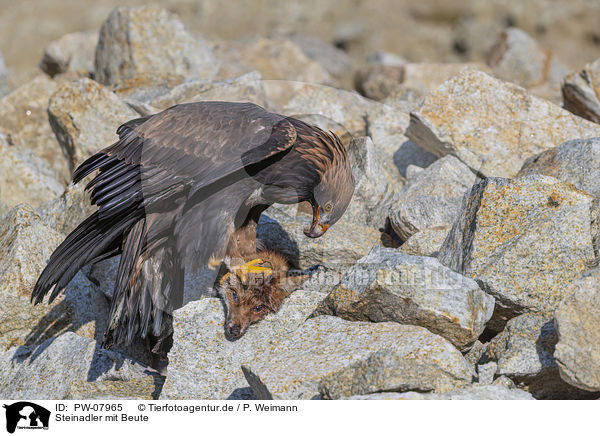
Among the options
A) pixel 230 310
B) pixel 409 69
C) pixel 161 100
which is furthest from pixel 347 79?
pixel 230 310

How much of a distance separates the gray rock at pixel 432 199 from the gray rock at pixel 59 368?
208 centimetres

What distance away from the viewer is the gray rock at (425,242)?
4.58m

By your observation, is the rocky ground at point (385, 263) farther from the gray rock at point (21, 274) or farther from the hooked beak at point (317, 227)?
the hooked beak at point (317, 227)

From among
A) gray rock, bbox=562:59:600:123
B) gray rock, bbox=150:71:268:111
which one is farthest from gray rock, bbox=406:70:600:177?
gray rock, bbox=150:71:268:111

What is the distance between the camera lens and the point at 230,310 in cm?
405

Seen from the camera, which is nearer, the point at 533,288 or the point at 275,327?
the point at 533,288

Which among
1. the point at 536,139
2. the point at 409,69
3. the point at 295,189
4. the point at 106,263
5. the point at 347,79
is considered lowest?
the point at 347,79

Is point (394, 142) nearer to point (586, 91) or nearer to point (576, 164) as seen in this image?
point (586, 91)

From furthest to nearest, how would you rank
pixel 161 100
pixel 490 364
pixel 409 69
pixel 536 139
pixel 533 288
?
pixel 409 69
pixel 161 100
pixel 536 139
pixel 533 288
pixel 490 364

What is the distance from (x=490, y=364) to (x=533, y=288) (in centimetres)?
55

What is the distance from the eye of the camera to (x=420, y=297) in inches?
140

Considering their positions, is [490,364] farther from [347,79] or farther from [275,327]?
[347,79]

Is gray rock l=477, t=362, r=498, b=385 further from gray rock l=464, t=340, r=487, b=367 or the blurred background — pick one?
the blurred background

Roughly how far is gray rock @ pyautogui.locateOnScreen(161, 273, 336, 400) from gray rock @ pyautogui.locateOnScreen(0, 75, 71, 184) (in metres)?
3.77
